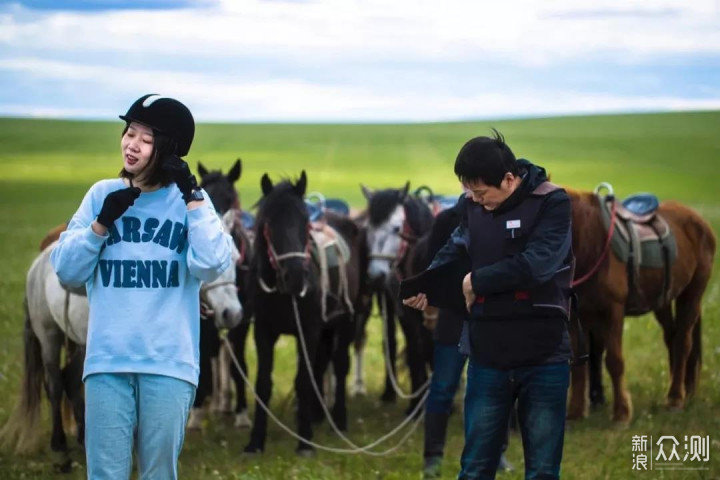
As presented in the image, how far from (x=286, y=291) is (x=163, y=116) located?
13.4 feet

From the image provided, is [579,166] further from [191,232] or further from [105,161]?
[191,232]

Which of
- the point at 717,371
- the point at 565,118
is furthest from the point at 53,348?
the point at 565,118

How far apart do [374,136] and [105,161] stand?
75.0ft

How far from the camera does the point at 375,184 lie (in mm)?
41781

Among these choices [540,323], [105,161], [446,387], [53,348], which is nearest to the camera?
[540,323]

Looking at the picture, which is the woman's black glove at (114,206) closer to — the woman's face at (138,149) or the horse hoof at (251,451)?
the woman's face at (138,149)

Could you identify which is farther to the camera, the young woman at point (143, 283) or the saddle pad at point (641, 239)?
the saddle pad at point (641, 239)

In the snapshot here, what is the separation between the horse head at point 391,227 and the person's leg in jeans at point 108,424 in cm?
536

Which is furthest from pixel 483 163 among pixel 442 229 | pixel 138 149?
pixel 442 229

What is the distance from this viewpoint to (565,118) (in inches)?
2224

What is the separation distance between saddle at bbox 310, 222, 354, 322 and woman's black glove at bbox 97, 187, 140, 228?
186 inches

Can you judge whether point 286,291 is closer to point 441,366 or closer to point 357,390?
point 441,366

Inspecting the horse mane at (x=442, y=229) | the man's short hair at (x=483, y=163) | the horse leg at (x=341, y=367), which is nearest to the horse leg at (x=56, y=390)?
the horse leg at (x=341, y=367)

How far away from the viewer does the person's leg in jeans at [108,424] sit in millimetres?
3904
